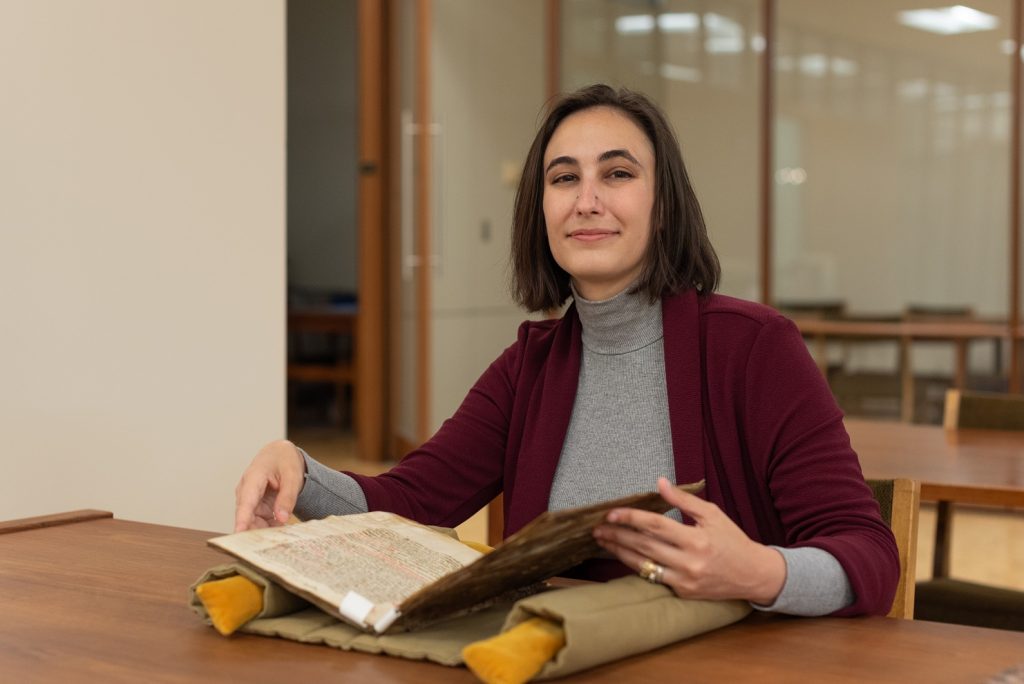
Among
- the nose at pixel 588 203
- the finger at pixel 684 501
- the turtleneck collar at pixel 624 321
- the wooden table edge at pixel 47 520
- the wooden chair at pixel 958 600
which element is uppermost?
the nose at pixel 588 203

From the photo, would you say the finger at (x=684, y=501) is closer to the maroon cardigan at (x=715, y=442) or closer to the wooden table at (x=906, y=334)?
the maroon cardigan at (x=715, y=442)

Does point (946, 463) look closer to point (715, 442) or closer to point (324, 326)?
point (715, 442)

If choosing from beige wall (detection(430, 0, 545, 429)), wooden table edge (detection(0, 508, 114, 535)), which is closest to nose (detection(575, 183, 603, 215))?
wooden table edge (detection(0, 508, 114, 535))

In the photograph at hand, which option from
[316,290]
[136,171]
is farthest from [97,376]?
[316,290]

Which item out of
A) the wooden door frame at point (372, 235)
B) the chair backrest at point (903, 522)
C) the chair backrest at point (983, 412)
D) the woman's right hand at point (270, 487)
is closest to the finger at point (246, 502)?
the woman's right hand at point (270, 487)

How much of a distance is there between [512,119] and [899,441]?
391 centimetres

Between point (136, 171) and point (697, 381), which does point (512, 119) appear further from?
point (697, 381)

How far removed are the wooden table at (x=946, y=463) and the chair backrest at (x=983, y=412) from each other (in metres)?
0.04

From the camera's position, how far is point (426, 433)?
630 cm

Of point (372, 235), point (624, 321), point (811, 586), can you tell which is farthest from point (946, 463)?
point (372, 235)

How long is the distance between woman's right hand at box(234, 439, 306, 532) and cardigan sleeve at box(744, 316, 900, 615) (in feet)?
1.81

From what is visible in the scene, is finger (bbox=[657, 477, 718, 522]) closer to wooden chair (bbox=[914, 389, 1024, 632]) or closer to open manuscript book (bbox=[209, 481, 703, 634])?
open manuscript book (bbox=[209, 481, 703, 634])

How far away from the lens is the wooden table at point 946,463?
2268mm

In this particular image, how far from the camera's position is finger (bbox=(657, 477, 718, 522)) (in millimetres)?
1107
